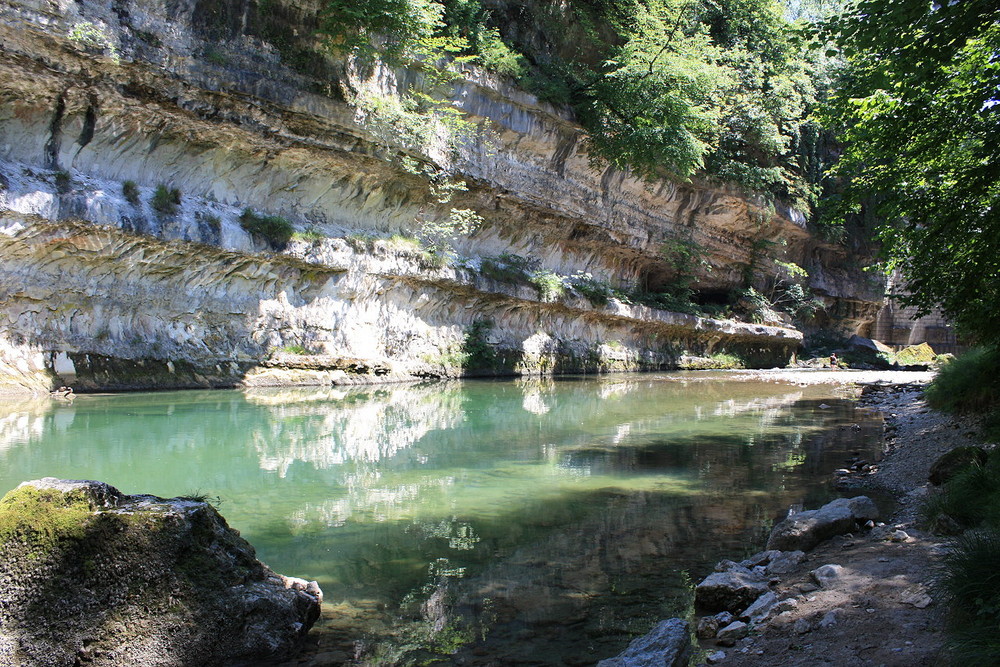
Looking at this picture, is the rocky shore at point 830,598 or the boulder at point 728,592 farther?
the boulder at point 728,592

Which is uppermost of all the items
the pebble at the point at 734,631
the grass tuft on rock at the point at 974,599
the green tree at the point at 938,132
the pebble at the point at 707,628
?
the green tree at the point at 938,132

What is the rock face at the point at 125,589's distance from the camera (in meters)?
3.22

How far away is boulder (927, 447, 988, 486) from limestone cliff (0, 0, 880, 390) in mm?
15680

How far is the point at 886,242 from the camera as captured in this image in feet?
33.2

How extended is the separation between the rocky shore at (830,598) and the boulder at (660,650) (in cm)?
1

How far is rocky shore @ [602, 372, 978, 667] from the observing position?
312 cm

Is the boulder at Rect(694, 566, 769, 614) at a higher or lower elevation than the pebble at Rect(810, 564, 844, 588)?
lower

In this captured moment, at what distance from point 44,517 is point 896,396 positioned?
18.1m

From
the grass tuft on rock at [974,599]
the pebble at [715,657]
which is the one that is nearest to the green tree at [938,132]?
the grass tuft on rock at [974,599]

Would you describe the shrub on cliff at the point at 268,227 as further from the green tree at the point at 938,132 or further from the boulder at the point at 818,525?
the boulder at the point at 818,525

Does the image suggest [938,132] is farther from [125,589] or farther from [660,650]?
[125,589]

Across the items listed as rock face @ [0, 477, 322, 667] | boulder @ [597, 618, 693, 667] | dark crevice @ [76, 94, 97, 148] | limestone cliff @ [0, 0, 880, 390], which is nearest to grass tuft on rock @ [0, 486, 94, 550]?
rock face @ [0, 477, 322, 667]

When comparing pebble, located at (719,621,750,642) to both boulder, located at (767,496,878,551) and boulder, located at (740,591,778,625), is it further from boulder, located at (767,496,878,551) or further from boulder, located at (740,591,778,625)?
boulder, located at (767,496,878,551)

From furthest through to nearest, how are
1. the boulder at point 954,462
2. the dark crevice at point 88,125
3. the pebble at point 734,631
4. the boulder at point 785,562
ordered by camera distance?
the dark crevice at point 88,125 → the boulder at point 954,462 → the boulder at point 785,562 → the pebble at point 734,631
